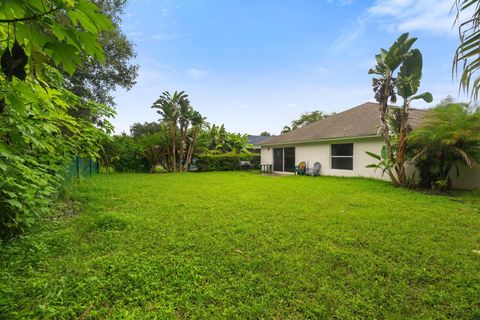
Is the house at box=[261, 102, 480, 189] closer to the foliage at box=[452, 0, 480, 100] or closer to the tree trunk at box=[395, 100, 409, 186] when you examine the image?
the tree trunk at box=[395, 100, 409, 186]

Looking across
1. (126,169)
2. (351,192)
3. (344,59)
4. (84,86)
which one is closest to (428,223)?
(351,192)

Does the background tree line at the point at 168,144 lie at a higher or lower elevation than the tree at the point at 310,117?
lower

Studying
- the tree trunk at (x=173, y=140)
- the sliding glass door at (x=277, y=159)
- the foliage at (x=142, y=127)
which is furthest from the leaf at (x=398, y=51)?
the foliage at (x=142, y=127)

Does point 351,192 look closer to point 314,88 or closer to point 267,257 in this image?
point 267,257

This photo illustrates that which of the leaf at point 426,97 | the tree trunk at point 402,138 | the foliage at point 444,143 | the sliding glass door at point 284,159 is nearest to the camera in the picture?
the foliage at point 444,143

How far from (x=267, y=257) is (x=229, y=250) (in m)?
0.57

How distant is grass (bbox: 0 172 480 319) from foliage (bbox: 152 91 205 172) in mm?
11404

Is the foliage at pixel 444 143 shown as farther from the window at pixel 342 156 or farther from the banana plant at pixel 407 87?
the window at pixel 342 156

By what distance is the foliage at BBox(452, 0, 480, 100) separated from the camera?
1519mm

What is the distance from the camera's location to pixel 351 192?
7.67 m

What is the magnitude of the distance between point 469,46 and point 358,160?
10614 millimetres

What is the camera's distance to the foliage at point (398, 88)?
764cm

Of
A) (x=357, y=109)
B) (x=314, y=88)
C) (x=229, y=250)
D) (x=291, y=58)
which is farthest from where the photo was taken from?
(x=314, y=88)

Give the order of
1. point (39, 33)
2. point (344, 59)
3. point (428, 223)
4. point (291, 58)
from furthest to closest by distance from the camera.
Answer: point (291, 58) → point (344, 59) → point (428, 223) → point (39, 33)
